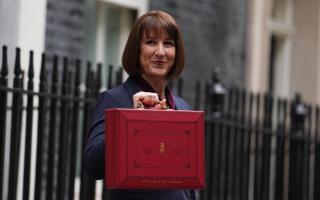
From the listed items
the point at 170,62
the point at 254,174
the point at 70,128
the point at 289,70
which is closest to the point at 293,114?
the point at 254,174

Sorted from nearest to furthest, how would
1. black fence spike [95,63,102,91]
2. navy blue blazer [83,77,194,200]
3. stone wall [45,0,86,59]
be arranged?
navy blue blazer [83,77,194,200]
black fence spike [95,63,102,91]
stone wall [45,0,86,59]

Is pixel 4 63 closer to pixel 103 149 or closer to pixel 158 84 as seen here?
pixel 158 84

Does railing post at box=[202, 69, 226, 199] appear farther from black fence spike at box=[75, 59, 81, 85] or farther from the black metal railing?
black fence spike at box=[75, 59, 81, 85]

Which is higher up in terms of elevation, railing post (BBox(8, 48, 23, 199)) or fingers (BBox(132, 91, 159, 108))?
fingers (BBox(132, 91, 159, 108))

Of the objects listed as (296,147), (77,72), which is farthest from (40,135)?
(296,147)

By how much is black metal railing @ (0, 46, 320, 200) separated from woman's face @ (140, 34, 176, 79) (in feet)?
5.78

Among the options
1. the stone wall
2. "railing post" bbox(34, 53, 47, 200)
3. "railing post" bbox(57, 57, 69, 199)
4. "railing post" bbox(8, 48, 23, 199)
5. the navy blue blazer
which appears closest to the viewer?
the navy blue blazer

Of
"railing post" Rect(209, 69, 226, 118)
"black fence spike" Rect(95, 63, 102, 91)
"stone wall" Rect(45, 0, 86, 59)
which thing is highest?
"stone wall" Rect(45, 0, 86, 59)

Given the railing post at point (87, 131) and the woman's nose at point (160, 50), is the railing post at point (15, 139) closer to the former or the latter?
the railing post at point (87, 131)

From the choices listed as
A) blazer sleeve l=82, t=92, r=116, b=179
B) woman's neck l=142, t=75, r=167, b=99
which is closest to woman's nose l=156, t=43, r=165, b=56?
woman's neck l=142, t=75, r=167, b=99

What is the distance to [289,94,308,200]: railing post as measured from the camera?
33.0 ft

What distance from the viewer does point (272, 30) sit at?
13.5 m

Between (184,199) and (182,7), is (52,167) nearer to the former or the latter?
(184,199)

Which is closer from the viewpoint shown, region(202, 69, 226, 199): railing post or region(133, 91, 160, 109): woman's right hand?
region(133, 91, 160, 109): woman's right hand
